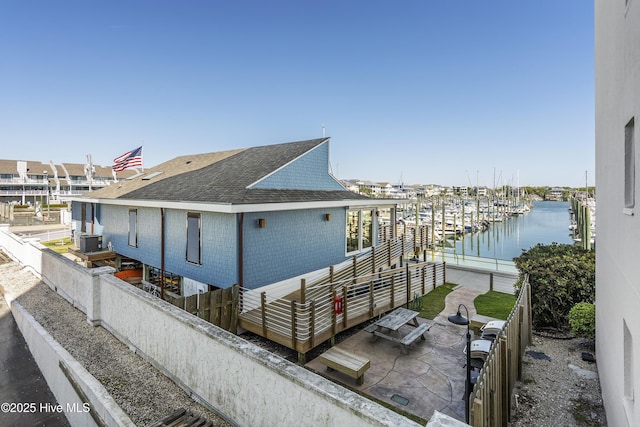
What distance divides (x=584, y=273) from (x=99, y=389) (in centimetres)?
1173

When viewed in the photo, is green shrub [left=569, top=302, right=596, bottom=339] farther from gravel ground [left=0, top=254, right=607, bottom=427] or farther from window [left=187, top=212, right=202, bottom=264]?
window [left=187, top=212, right=202, bottom=264]

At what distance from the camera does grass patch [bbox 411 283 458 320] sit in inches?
415

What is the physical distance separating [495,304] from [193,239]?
11205mm

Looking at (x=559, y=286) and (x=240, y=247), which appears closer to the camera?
(x=240, y=247)

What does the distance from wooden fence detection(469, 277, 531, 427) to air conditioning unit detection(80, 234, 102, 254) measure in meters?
16.4

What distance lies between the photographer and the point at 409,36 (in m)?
18.7

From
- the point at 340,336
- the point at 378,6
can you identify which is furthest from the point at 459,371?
the point at 378,6

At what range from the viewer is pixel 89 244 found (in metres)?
14.1

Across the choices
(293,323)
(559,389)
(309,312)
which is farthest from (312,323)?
(559,389)

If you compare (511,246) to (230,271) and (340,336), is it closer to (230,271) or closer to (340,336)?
(340,336)

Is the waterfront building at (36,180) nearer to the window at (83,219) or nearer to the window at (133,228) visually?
the window at (83,219)

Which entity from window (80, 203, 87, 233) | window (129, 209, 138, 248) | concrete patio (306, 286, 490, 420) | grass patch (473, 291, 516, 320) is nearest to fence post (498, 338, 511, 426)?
concrete patio (306, 286, 490, 420)

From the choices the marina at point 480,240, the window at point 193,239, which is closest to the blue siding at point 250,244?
the window at point 193,239

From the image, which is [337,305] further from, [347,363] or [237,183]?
[237,183]
